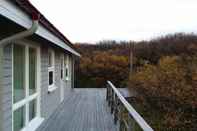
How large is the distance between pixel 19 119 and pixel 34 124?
1.03 meters

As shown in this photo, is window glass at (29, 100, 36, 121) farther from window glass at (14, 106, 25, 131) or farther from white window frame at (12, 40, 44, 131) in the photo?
window glass at (14, 106, 25, 131)

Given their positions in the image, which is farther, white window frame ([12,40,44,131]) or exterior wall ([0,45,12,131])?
white window frame ([12,40,44,131])

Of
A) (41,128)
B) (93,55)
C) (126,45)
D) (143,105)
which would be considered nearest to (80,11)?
(93,55)

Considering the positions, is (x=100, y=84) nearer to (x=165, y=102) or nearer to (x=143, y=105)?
(x=143, y=105)

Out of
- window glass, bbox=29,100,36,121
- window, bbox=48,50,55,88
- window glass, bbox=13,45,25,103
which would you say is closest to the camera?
window glass, bbox=13,45,25,103

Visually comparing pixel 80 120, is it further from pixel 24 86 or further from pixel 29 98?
pixel 24 86

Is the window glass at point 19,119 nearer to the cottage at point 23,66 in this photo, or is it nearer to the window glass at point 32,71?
the cottage at point 23,66

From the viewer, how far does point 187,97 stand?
7.16 metres

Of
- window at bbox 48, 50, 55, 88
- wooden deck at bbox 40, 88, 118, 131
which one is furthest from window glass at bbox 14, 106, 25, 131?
window at bbox 48, 50, 55, 88

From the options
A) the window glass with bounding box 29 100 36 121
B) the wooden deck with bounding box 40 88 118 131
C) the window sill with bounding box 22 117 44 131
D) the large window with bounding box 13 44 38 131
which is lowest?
the wooden deck with bounding box 40 88 118 131

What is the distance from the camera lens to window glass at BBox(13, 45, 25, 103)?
382cm

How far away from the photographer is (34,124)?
201 inches

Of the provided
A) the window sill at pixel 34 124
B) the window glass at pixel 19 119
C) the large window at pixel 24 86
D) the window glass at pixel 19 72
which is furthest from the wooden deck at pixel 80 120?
the window glass at pixel 19 72

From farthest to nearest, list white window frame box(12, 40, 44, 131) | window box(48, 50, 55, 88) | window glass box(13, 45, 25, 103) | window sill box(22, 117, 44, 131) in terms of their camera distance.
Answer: window box(48, 50, 55, 88)
window sill box(22, 117, 44, 131)
white window frame box(12, 40, 44, 131)
window glass box(13, 45, 25, 103)
